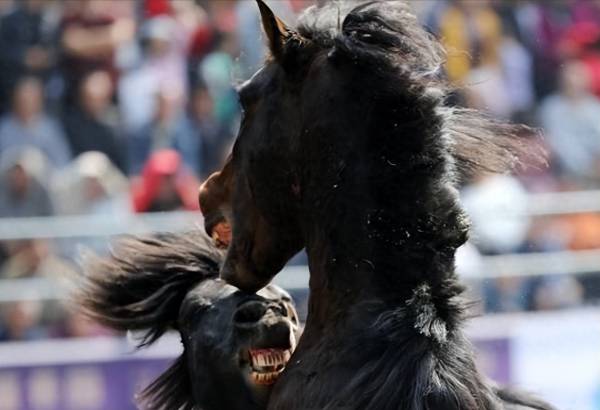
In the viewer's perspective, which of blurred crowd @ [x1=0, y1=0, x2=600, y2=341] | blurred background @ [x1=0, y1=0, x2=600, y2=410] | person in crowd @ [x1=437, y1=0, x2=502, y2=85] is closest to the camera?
blurred background @ [x1=0, y1=0, x2=600, y2=410]

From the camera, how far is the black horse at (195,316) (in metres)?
3.28

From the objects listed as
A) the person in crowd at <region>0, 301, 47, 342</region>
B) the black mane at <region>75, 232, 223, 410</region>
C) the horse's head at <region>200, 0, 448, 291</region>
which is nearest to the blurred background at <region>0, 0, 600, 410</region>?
the person in crowd at <region>0, 301, 47, 342</region>

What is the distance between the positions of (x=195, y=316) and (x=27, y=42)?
487 centimetres

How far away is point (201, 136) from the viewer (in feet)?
26.1

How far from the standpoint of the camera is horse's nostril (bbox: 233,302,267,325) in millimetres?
3312

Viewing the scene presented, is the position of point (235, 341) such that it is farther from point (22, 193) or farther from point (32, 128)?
point (32, 128)

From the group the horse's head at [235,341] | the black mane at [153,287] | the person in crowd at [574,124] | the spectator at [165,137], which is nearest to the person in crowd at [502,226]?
the person in crowd at [574,124]

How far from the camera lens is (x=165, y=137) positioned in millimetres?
7902

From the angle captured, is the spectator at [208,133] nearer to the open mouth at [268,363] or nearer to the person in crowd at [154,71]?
the person in crowd at [154,71]

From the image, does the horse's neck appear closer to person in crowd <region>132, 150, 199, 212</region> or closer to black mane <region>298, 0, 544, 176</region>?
black mane <region>298, 0, 544, 176</region>

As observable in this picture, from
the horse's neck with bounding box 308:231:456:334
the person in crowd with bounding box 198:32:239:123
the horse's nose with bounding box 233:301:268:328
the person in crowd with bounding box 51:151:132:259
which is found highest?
the person in crowd with bounding box 198:32:239:123

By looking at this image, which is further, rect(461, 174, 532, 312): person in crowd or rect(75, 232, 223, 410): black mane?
rect(461, 174, 532, 312): person in crowd

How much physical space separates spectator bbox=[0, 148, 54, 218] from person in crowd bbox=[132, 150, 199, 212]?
0.48 meters

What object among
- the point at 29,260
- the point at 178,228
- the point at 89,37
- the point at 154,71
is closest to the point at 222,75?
the point at 154,71
